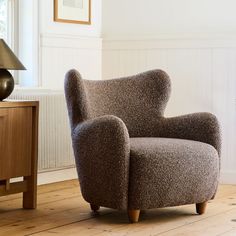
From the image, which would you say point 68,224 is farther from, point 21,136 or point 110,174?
point 21,136

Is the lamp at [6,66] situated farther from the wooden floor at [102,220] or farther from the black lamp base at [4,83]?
the wooden floor at [102,220]

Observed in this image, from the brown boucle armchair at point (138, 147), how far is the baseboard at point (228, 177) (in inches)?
42.9

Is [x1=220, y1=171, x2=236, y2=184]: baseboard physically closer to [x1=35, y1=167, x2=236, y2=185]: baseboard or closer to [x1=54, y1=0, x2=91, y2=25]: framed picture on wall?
[x1=35, y1=167, x2=236, y2=185]: baseboard

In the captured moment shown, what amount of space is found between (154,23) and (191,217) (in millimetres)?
1954

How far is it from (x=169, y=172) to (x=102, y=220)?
0.46 m

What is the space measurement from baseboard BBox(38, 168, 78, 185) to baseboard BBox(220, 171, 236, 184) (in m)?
1.15

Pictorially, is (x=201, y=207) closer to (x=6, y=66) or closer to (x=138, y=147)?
(x=138, y=147)

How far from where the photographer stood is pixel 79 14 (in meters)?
5.09

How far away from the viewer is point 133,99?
4035mm

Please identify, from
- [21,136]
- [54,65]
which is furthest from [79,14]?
[21,136]

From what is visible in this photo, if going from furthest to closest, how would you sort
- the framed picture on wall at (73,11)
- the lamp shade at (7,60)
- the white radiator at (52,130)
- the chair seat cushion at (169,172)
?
the framed picture on wall at (73,11), the white radiator at (52,130), the lamp shade at (7,60), the chair seat cushion at (169,172)

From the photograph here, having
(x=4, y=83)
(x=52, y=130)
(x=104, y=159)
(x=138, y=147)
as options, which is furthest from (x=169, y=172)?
(x=52, y=130)

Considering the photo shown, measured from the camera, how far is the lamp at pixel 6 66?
12.0ft

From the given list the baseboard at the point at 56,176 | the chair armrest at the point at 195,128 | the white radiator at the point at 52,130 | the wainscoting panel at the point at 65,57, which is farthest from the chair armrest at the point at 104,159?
the wainscoting panel at the point at 65,57
